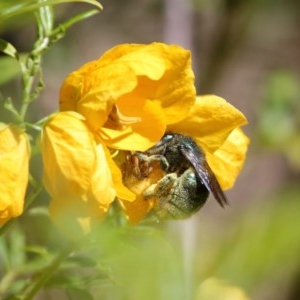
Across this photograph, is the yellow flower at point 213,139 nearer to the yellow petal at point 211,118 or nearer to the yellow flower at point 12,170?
the yellow petal at point 211,118

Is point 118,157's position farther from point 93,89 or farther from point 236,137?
point 236,137

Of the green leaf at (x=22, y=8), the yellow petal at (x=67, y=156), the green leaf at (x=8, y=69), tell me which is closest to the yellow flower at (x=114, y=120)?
the yellow petal at (x=67, y=156)

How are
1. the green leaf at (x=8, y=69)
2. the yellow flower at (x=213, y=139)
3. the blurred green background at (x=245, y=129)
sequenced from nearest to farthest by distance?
the blurred green background at (x=245, y=129) < the yellow flower at (x=213, y=139) < the green leaf at (x=8, y=69)

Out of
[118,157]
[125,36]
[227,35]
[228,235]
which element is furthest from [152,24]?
[228,235]

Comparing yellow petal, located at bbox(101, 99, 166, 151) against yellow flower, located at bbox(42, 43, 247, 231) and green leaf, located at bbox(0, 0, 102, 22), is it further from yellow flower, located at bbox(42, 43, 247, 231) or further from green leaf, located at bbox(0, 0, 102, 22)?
green leaf, located at bbox(0, 0, 102, 22)

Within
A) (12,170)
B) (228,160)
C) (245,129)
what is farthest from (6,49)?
(245,129)

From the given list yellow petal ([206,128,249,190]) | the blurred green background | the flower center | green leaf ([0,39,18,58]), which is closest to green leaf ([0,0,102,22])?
green leaf ([0,39,18,58])
